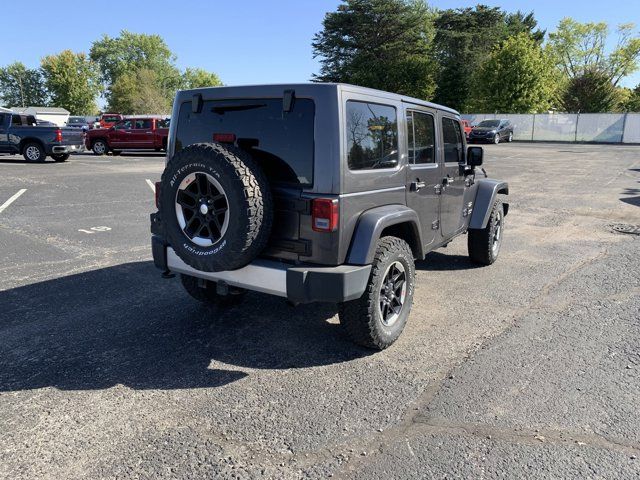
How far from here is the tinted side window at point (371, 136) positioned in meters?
3.37

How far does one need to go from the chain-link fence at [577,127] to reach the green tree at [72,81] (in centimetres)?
7589

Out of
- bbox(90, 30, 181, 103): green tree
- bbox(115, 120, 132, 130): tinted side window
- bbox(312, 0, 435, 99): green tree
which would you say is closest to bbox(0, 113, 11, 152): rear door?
bbox(115, 120, 132, 130): tinted side window

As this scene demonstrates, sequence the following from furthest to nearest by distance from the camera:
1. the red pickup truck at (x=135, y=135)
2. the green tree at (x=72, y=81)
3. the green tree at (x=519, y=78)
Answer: the green tree at (x=72, y=81) < the green tree at (x=519, y=78) < the red pickup truck at (x=135, y=135)

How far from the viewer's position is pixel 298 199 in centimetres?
330

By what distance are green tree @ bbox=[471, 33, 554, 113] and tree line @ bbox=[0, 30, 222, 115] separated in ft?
187

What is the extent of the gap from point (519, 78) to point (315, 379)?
45.0m

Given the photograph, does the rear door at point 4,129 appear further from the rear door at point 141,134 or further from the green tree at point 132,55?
the green tree at point 132,55

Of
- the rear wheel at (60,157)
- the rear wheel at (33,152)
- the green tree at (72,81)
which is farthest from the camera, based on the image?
the green tree at (72,81)

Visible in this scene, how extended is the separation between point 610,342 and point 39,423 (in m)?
4.04

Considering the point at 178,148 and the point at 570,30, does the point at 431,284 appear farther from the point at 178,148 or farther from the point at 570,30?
the point at 570,30

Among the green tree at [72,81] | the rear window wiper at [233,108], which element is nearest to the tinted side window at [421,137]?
the rear window wiper at [233,108]

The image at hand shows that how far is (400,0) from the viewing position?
52.7 meters

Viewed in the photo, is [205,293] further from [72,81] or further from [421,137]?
[72,81]

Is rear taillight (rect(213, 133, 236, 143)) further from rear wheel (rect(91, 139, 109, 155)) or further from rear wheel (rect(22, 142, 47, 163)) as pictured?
rear wheel (rect(91, 139, 109, 155))
